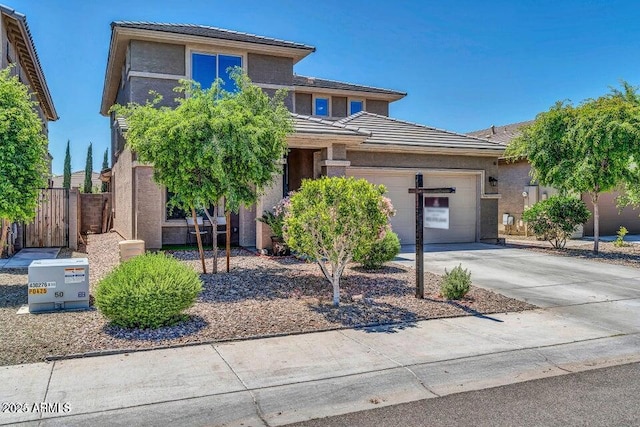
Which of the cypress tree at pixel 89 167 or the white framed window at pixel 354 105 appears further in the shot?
the cypress tree at pixel 89 167

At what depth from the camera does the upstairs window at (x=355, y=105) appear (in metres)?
25.2

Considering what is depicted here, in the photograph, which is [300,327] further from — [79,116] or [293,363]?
[79,116]

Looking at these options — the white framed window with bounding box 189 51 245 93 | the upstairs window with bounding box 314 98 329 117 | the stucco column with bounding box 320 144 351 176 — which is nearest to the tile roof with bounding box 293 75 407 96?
the upstairs window with bounding box 314 98 329 117

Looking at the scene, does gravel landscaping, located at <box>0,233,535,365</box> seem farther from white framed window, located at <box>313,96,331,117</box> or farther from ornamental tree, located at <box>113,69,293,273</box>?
white framed window, located at <box>313,96,331,117</box>

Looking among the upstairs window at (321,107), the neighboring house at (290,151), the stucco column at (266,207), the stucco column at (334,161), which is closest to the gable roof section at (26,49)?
the neighboring house at (290,151)

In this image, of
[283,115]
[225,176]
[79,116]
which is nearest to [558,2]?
[283,115]

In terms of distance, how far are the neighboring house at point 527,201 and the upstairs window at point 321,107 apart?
341 inches

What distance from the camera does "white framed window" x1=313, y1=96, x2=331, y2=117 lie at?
24.1m

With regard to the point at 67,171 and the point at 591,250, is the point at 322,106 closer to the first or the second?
the point at 591,250

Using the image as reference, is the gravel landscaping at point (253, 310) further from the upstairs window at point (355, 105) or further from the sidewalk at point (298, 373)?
the upstairs window at point (355, 105)

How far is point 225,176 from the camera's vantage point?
10070 millimetres

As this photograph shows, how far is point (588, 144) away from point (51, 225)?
1739cm

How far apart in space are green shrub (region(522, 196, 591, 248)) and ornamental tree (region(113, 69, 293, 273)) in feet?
35.8

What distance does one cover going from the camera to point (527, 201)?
22266 millimetres
